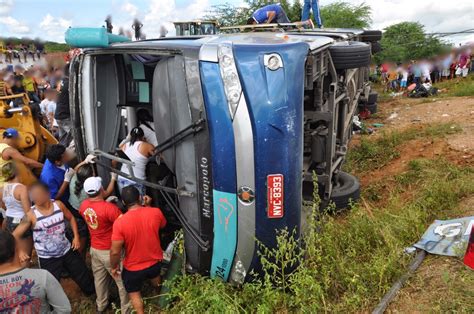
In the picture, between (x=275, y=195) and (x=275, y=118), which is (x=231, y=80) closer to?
(x=275, y=118)

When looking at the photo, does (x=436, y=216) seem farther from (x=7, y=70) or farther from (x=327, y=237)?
(x=7, y=70)

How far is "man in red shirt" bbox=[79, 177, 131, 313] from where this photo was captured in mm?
3439

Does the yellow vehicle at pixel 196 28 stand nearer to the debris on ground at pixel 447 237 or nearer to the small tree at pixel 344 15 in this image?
the debris on ground at pixel 447 237

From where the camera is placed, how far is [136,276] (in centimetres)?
330

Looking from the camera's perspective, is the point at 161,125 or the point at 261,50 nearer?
the point at 261,50

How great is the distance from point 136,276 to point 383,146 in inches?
190

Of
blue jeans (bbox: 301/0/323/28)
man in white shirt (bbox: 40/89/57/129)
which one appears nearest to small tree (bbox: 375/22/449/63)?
blue jeans (bbox: 301/0/323/28)

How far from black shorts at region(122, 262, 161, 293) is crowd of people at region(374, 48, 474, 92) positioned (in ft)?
41.6

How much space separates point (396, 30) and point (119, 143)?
29.7m

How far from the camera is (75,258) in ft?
12.2

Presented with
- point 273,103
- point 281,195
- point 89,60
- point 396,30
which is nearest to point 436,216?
point 281,195

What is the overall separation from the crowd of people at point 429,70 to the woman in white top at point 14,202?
13.0m

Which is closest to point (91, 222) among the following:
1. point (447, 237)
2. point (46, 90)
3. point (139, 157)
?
point (139, 157)

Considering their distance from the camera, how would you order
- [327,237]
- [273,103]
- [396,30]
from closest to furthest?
[273,103] < [327,237] < [396,30]
